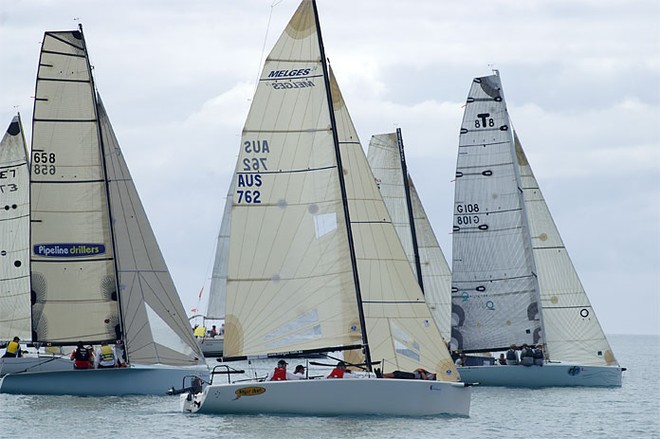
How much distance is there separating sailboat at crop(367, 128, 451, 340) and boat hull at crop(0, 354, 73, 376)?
462 inches

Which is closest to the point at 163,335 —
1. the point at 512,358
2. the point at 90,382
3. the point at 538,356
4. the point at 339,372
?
the point at 90,382

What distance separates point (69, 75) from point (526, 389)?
16462mm

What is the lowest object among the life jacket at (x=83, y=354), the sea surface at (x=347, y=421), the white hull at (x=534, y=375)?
the sea surface at (x=347, y=421)

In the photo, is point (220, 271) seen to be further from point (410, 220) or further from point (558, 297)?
point (558, 297)

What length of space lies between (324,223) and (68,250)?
9.95 m

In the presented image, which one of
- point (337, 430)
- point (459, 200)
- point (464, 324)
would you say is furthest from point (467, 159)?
point (337, 430)

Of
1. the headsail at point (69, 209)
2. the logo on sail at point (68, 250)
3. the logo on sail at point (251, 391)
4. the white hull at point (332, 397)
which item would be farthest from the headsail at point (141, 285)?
the logo on sail at point (251, 391)

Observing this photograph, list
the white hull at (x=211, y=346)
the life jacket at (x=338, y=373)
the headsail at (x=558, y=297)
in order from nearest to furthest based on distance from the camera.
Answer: the life jacket at (x=338, y=373) → the headsail at (x=558, y=297) → the white hull at (x=211, y=346)

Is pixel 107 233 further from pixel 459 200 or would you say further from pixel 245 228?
pixel 459 200

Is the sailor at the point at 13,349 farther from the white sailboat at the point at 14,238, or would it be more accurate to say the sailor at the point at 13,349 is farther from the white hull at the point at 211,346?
the white hull at the point at 211,346

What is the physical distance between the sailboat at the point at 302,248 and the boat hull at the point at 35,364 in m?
8.99

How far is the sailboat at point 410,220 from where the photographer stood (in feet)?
153

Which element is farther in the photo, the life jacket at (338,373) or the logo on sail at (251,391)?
the life jacket at (338,373)

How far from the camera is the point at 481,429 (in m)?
30.5
